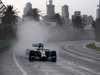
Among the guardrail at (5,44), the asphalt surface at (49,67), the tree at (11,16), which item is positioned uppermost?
the tree at (11,16)

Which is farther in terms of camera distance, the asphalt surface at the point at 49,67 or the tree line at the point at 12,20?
the tree line at the point at 12,20

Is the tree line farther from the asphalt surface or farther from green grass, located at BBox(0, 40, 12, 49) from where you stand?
the asphalt surface

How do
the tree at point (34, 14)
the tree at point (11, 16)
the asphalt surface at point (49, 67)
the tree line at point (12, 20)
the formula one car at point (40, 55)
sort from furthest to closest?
the tree at point (34, 14), the tree at point (11, 16), the tree line at point (12, 20), the formula one car at point (40, 55), the asphalt surface at point (49, 67)

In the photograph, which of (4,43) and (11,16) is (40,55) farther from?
(11,16)

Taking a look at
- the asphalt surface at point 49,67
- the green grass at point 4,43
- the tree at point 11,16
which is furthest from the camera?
the tree at point 11,16

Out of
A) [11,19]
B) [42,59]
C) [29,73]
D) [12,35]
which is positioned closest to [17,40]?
[12,35]

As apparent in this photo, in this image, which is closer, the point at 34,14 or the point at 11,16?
the point at 11,16

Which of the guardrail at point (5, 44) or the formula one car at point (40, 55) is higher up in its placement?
the formula one car at point (40, 55)

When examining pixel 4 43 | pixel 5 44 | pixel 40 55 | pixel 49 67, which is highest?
pixel 40 55

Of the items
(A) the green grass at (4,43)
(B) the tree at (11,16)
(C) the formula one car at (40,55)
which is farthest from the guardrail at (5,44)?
(B) the tree at (11,16)

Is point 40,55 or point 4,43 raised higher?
point 40,55

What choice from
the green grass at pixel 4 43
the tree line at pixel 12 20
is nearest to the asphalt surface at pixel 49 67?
the green grass at pixel 4 43

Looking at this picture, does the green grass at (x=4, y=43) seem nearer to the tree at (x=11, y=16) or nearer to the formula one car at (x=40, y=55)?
the formula one car at (x=40, y=55)

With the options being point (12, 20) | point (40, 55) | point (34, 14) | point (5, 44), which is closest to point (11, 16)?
point (12, 20)
